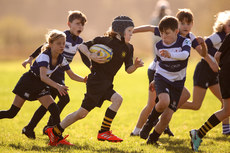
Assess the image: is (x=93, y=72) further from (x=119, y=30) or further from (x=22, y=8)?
(x=22, y=8)

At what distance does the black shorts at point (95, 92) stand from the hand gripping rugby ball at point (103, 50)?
383mm

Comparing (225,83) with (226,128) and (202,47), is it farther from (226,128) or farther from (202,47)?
(226,128)

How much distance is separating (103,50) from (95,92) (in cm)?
65

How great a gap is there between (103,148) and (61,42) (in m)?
1.78

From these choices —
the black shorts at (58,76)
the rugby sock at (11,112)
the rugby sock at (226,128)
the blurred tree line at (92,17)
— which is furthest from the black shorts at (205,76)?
the blurred tree line at (92,17)

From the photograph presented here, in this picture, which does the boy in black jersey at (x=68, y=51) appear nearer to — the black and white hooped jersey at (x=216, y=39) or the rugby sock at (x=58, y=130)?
the rugby sock at (x=58, y=130)

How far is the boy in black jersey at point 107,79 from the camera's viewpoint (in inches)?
213

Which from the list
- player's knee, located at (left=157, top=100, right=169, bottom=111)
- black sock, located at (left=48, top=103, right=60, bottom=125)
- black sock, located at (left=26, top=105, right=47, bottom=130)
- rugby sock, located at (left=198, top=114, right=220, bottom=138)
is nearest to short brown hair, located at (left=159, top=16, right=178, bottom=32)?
player's knee, located at (left=157, top=100, right=169, bottom=111)

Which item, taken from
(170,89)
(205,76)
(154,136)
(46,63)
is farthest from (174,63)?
(46,63)

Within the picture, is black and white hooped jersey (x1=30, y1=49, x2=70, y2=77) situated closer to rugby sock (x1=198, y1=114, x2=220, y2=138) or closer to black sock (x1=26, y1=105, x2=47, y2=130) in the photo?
black sock (x1=26, y1=105, x2=47, y2=130)

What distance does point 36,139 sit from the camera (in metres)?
6.12

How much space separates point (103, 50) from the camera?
17.8 feet

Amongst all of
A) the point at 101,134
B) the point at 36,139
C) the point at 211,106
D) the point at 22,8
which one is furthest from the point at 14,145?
the point at 22,8

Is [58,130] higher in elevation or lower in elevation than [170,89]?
lower
